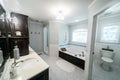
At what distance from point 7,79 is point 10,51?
34.7 inches

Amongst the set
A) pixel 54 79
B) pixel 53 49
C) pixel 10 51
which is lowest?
pixel 54 79

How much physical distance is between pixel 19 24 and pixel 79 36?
3402mm

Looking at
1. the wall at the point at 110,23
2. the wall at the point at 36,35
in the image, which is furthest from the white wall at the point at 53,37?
the wall at the point at 110,23

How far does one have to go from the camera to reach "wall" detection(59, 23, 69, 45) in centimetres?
425

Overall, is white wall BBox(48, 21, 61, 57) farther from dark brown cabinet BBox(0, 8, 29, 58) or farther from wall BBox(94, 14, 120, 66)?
wall BBox(94, 14, 120, 66)

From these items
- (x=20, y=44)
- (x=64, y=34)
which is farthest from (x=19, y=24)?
(x=64, y=34)

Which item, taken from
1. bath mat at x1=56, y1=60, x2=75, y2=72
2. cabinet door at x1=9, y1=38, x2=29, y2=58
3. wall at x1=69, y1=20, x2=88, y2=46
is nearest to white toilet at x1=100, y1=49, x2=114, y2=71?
bath mat at x1=56, y1=60, x2=75, y2=72

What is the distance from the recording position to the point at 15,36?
153 centimetres

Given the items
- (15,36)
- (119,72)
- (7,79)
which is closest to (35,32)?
(15,36)

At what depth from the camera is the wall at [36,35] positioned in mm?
3823

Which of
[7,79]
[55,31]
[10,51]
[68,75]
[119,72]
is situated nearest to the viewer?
[7,79]

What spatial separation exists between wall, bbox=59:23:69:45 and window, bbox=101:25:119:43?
2.31 m

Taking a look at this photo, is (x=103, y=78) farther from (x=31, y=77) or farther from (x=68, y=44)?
(x=68, y=44)

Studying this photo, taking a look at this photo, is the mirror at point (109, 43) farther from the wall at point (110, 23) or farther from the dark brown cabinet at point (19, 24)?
the dark brown cabinet at point (19, 24)
